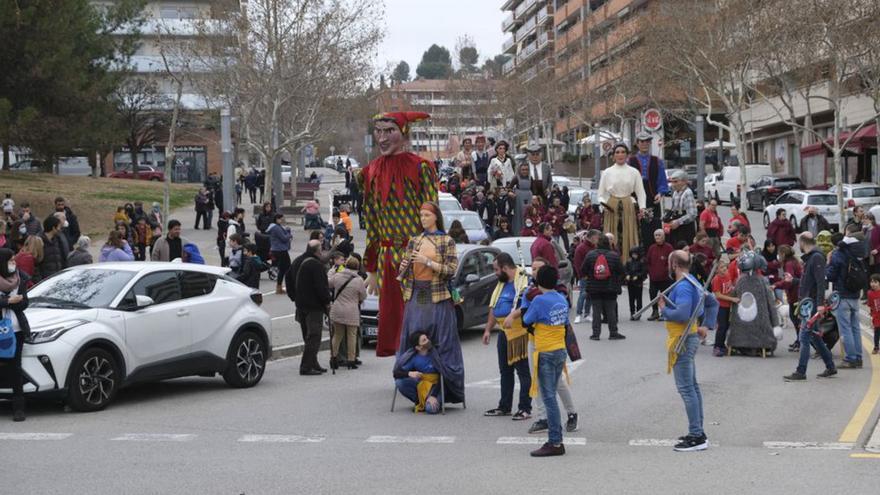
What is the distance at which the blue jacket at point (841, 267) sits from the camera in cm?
1590

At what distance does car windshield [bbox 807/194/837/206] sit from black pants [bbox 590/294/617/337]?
1003 inches

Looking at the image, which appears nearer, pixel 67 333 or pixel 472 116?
pixel 67 333

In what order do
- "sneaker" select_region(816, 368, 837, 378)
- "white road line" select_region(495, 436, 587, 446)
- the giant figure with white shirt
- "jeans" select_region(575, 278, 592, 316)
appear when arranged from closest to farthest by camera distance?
"white road line" select_region(495, 436, 587, 446) → "sneaker" select_region(816, 368, 837, 378) → the giant figure with white shirt → "jeans" select_region(575, 278, 592, 316)

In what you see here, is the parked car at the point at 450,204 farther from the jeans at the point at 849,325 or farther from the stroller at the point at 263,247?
the jeans at the point at 849,325

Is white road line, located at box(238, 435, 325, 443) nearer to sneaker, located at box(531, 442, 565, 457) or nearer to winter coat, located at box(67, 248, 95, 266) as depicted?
sneaker, located at box(531, 442, 565, 457)

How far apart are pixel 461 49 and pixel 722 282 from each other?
87478 millimetres

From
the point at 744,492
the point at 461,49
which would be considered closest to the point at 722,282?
the point at 744,492

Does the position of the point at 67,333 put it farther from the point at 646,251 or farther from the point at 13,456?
the point at 646,251

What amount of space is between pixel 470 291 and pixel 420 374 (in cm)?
670

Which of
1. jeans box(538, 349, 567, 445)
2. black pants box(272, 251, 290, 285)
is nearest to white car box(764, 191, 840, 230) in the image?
black pants box(272, 251, 290, 285)

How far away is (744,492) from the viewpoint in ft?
29.3

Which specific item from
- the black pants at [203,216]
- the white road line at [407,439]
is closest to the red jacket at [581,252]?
the white road line at [407,439]

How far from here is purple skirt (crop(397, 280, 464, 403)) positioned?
12766mm

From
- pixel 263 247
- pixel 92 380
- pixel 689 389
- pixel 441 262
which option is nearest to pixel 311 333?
pixel 92 380
